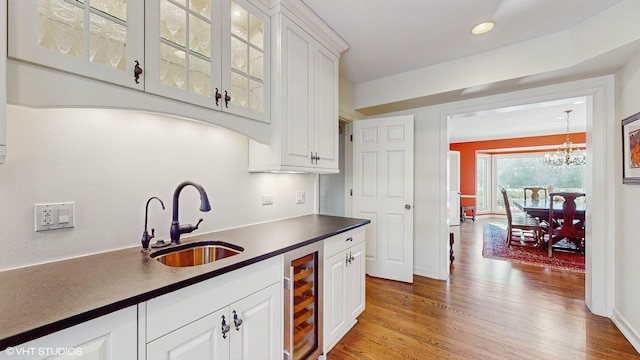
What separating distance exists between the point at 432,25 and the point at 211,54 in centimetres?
175

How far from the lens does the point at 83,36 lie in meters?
0.96

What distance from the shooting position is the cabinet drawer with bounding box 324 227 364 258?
1.72 meters

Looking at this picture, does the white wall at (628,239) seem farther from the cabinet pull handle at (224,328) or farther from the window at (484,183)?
the window at (484,183)

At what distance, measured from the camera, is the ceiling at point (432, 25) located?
1804 millimetres

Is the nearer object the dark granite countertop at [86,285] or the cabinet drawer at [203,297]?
the dark granite countertop at [86,285]

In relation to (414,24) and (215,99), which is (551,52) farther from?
(215,99)

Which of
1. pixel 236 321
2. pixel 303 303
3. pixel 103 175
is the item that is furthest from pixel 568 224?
pixel 103 175

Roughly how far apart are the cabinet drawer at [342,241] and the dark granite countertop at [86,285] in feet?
1.18

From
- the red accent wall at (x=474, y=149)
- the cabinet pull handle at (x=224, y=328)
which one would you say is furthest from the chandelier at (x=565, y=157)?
the cabinet pull handle at (x=224, y=328)

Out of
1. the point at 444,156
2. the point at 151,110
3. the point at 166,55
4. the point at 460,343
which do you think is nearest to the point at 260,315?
the point at 151,110

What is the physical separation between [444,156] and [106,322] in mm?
3266

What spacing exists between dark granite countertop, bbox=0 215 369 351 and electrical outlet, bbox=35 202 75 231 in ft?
0.51

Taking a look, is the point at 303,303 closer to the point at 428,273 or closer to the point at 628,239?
the point at 428,273

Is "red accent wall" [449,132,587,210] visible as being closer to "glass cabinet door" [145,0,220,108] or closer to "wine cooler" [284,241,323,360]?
"wine cooler" [284,241,323,360]
